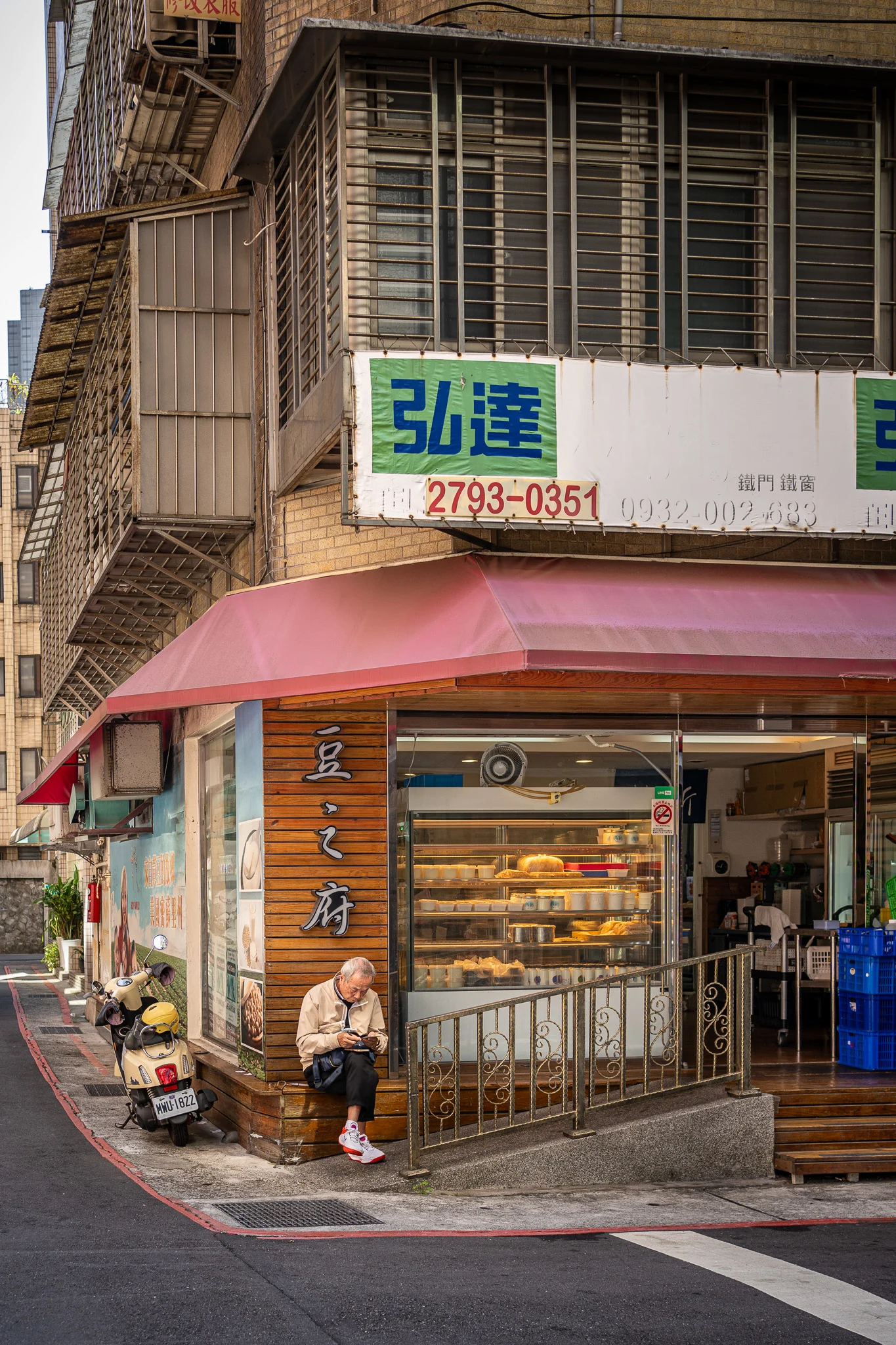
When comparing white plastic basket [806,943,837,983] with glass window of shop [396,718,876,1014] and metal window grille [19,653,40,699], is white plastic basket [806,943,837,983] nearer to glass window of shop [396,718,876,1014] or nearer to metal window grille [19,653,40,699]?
glass window of shop [396,718,876,1014]

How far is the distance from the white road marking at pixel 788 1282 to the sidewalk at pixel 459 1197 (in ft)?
1.83

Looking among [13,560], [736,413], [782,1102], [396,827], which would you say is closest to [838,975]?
[782,1102]

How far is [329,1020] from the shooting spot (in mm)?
10680

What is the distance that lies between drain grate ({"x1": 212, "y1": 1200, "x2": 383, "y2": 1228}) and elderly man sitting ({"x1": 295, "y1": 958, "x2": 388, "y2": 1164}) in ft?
2.73

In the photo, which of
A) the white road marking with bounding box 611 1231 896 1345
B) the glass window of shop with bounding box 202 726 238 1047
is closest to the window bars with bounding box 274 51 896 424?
the glass window of shop with bounding box 202 726 238 1047

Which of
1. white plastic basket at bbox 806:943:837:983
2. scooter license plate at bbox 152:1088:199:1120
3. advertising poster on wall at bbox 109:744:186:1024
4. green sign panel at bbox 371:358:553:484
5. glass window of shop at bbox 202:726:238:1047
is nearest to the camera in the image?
green sign panel at bbox 371:358:553:484

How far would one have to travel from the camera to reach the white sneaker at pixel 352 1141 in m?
10.3

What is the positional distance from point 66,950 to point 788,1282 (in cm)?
2907

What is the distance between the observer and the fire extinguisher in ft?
86.3

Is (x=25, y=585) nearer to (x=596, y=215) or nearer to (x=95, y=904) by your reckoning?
(x=95, y=904)

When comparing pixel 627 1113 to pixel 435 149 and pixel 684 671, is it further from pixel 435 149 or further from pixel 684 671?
pixel 435 149

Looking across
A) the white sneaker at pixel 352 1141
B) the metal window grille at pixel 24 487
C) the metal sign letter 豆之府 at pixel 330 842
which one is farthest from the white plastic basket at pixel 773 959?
the metal window grille at pixel 24 487

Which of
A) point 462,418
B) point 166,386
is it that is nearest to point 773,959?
point 462,418

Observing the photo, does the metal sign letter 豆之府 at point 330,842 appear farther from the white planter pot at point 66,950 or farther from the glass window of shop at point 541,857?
the white planter pot at point 66,950
